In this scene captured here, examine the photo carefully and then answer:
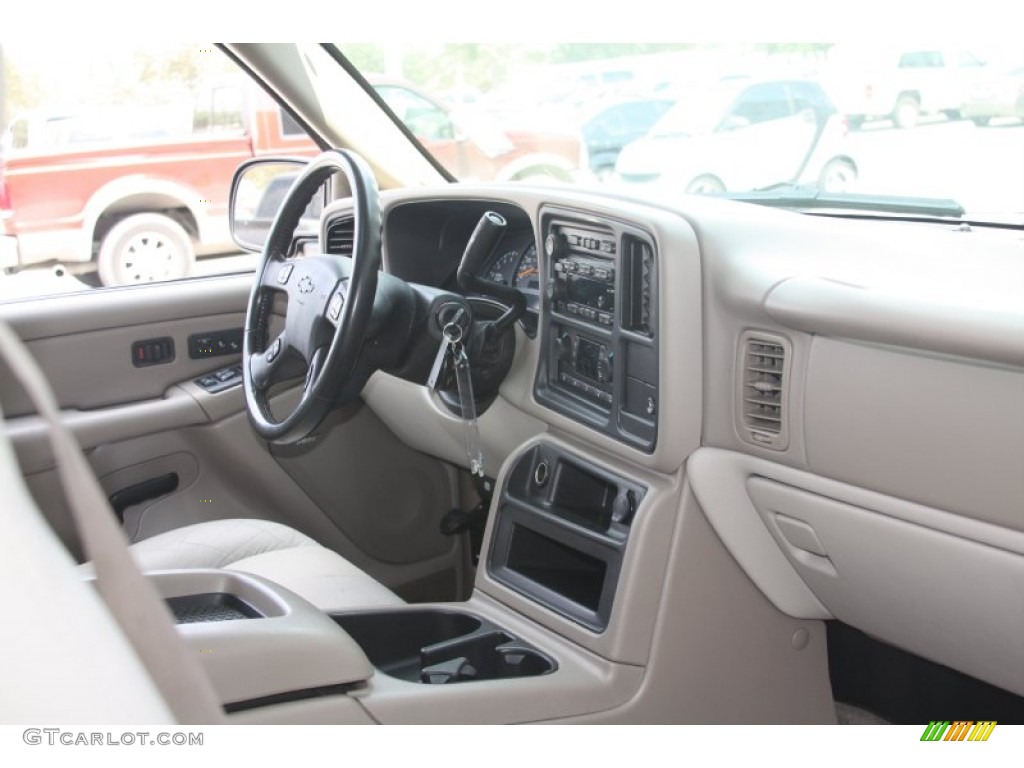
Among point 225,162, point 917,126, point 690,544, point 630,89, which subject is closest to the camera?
point 690,544

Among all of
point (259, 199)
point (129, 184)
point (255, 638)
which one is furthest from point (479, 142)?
point (255, 638)

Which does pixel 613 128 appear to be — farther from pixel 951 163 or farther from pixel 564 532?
pixel 564 532

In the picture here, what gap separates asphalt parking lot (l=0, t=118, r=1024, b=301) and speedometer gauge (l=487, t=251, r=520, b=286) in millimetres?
737

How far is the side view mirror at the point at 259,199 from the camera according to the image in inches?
119

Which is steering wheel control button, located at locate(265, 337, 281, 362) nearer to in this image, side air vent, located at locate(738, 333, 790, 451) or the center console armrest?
the center console armrest

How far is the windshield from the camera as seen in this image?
2.20 meters

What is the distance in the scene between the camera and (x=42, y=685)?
0.53 m

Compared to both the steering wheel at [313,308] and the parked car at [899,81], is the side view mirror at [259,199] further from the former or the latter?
the parked car at [899,81]

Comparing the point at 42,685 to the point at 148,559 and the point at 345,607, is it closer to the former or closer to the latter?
the point at 345,607

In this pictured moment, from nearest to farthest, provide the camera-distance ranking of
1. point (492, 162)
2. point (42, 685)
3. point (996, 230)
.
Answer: point (42, 685)
point (996, 230)
point (492, 162)

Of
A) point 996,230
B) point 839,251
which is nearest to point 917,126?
point 996,230

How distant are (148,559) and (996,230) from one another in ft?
5.84

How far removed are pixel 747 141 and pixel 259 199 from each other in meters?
1.40

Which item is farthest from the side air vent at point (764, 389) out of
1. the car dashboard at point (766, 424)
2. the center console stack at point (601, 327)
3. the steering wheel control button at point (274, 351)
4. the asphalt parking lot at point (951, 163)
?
the steering wheel control button at point (274, 351)
